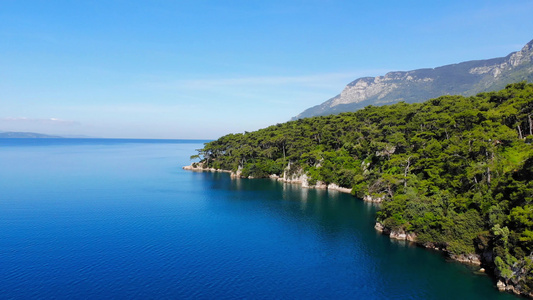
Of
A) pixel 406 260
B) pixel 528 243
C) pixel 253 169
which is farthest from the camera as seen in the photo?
pixel 253 169

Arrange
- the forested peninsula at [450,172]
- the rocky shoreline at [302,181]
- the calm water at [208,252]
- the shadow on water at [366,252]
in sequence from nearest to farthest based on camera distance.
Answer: the calm water at [208,252], the shadow on water at [366,252], the forested peninsula at [450,172], the rocky shoreline at [302,181]

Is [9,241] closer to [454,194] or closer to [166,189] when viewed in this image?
[166,189]

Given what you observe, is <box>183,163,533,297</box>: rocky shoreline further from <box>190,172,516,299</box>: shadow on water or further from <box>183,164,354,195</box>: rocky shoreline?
<box>190,172,516,299</box>: shadow on water

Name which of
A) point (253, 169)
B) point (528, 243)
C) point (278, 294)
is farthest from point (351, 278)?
point (253, 169)

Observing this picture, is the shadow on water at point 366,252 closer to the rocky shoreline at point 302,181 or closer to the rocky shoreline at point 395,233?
the rocky shoreline at point 395,233

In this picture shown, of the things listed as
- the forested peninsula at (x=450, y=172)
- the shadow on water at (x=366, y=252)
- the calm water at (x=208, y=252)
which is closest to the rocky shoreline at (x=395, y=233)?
the forested peninsula at (x=450, y=172)

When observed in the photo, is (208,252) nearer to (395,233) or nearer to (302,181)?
(395,233)
